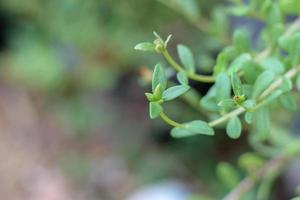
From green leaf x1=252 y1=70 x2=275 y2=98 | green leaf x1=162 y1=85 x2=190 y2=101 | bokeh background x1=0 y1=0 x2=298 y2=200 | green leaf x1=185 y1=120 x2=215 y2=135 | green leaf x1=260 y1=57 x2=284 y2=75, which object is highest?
bokeh background x1=0 y1=0 x2=298 y2=200

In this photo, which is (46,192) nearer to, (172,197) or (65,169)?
(65,169)

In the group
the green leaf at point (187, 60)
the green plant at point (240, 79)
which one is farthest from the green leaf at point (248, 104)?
the green leaf at point (187, 60)

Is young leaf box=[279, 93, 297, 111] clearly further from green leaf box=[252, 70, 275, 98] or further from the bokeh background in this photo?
the bokeh background

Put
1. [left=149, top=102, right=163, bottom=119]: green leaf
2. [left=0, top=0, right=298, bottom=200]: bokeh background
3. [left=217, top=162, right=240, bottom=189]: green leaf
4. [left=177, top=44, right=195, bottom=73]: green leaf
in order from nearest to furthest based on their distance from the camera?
[left=149, top=102, right=163, bottom=119]: green leaf, [left=177, top=44, right=195, bottom=73]: green leaf, [left=217, top=162, right=240, bottom=189]: green leaf, [left=0, top=0, right=298, bottom=200]: bokeh background

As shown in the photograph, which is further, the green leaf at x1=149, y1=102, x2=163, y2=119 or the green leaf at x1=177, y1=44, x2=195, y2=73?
the green leaf at x1=177, y1=44, x2=195, y2=73

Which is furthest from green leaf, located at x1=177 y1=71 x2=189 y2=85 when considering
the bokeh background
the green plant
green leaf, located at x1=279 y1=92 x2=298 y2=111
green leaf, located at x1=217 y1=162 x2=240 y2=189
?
the bokeh background

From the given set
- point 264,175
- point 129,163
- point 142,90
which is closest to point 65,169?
point 129,163
